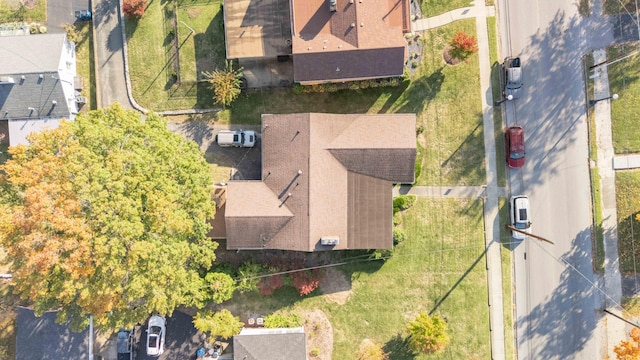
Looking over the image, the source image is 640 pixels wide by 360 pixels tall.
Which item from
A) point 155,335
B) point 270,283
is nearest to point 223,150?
point 270,283

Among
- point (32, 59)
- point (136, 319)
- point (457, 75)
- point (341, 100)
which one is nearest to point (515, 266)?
point (457, 75)

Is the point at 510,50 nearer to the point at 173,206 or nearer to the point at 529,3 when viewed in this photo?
the point at 529,3

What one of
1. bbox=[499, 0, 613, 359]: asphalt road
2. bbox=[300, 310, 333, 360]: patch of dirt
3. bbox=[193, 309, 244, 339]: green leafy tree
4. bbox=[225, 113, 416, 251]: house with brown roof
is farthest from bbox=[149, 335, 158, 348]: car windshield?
bbox=[499, 0, 613, 359]: asphalt road

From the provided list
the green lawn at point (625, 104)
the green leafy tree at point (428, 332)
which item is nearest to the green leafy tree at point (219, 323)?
the green leafy tree at point (428, 332)

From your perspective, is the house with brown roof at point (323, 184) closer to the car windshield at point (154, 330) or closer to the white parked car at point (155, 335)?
the white parked car at point (155, 335)

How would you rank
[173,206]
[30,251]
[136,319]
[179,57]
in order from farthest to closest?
[179,57], [136,319], [173,206], [30,251]

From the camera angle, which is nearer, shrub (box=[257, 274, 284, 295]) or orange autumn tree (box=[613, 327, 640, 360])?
orange autumn tree (box=[613, 327, 640, 360])

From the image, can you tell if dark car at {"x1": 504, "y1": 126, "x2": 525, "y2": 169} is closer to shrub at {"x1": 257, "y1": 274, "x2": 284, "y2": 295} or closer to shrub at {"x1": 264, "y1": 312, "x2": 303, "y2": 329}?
shrub at {"x1": 257, "y1": 274, "x2": 284, "y2": 295}
